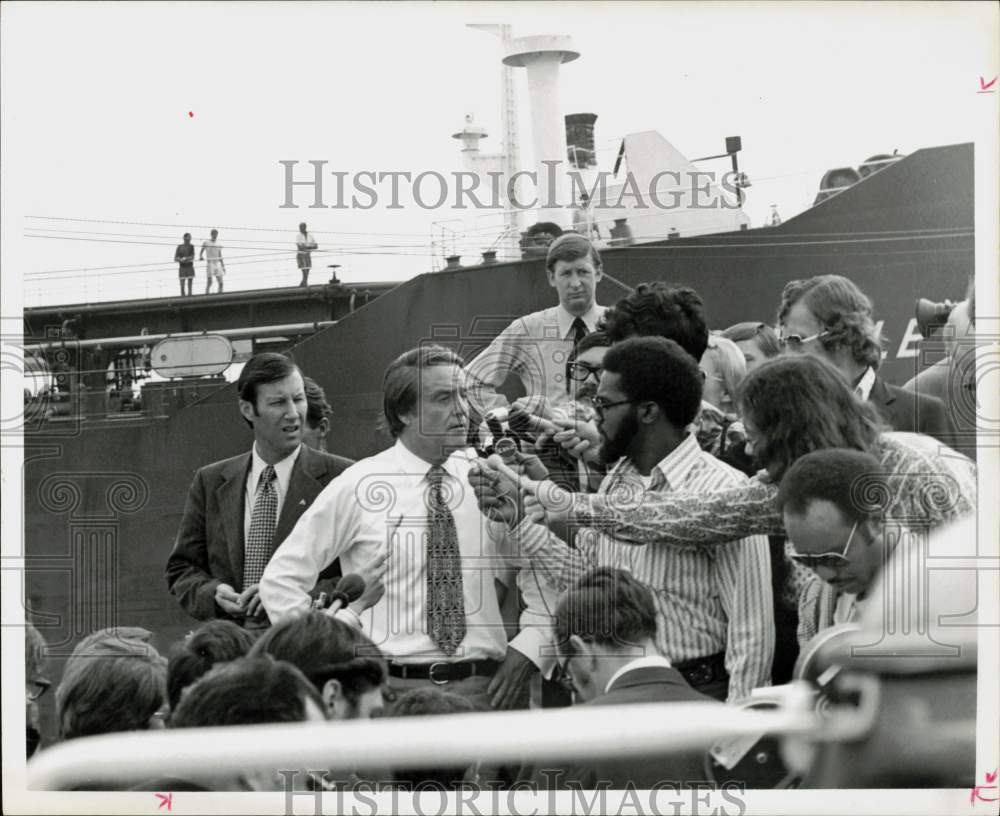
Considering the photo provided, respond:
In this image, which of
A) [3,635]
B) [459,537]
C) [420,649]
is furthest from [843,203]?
[3,635]

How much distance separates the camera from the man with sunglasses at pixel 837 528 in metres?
3.72

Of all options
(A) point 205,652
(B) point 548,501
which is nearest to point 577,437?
(B) point 548,501

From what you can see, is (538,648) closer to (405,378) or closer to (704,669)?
(704,669)

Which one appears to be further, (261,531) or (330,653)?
(261,531)

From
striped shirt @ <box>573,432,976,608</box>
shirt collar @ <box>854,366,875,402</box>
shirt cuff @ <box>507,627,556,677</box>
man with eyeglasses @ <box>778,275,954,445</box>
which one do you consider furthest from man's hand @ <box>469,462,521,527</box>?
shirt collar @ <box>854,366,875,402</box>

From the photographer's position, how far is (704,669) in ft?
12.4

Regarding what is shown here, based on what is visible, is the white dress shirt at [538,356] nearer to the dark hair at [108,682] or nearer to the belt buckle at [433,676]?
the belt buckle at [433,676]

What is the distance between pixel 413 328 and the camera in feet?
12.4

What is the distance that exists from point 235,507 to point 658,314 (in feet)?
3.74

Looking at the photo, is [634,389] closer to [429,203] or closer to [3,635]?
[429,203]

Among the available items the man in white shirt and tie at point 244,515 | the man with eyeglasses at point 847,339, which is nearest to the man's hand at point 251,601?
the man in white shirt and tie at point 244,515

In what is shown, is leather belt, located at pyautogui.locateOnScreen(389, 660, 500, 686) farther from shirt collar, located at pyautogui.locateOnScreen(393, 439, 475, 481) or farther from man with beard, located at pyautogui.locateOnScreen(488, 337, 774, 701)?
shirt collar, located at pyautogui.locateOnScreen(393, 439, 475, 481)

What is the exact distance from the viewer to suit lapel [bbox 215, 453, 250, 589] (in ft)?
12.7

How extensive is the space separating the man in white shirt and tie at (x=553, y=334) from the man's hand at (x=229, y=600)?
78 cm
